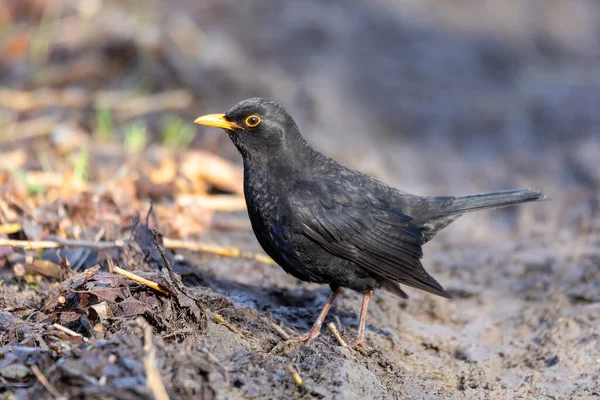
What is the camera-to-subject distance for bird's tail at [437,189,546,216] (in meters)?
5.73

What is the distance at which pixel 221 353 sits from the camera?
4.02 m

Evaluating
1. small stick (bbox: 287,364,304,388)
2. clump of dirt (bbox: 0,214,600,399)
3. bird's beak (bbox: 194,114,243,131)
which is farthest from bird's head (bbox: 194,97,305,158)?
small stick (bbox: 287,364,304,388)

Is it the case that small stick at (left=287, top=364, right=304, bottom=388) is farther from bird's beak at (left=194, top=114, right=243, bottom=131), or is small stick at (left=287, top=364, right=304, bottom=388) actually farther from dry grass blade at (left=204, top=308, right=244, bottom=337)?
bird's beak at (left=194, top=114, right=243, bottom=131)

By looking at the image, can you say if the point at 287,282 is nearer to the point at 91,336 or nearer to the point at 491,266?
the point at 491,266

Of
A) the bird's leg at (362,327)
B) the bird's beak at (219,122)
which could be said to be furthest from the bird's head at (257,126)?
the bird's leg at (362,327)

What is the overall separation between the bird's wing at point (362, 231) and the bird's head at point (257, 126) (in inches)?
16.7

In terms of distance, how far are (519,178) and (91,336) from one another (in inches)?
274

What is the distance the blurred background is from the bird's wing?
→ 9.31 ft

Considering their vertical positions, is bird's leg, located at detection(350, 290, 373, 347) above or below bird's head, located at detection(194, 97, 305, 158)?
below

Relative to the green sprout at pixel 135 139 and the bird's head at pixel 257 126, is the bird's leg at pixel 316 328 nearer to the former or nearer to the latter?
the bird's head at pixel 257 126

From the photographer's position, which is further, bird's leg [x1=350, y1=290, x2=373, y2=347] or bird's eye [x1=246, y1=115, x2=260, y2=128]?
bird's eye [x1=246, y1=115, x2=260, y2=128]

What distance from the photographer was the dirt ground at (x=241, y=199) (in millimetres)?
4004

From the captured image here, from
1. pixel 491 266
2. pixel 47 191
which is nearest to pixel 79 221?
pixel 47 191

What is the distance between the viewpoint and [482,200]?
19.2ft
